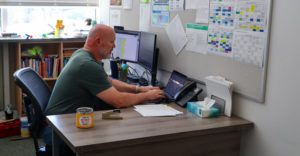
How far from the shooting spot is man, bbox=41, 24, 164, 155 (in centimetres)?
244

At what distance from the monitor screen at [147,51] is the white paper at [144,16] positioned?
0.20 meters

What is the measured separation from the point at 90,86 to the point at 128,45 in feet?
4.04

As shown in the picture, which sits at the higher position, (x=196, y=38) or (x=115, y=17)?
(x=115, y=17)

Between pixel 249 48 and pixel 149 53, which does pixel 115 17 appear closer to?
pixel 149 53

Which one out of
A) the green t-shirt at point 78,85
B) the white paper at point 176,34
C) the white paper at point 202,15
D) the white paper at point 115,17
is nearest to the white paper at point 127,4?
the white paper at point 115,17

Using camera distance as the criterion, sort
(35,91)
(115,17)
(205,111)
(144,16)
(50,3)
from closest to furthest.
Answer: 1. (205,111)
2. (35,91)
3. (144,16)
4. (115,17)
5. (50,3)

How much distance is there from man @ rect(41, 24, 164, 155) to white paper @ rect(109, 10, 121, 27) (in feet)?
4.89

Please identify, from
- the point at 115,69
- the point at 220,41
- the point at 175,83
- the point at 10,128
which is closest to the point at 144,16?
the point at 115,69

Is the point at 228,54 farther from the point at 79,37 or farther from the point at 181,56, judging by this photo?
the point at 79,37

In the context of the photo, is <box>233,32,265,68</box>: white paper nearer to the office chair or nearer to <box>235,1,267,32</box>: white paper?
<box>235,1,267,32</box>: white paper

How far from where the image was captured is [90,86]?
245 centimetres

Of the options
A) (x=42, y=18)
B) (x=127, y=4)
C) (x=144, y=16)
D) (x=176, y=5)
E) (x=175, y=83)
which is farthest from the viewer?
(x=42, y=18)

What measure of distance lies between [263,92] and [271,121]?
0.18 metres

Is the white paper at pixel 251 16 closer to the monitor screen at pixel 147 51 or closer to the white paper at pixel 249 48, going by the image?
the white paper at pixel 249 48
